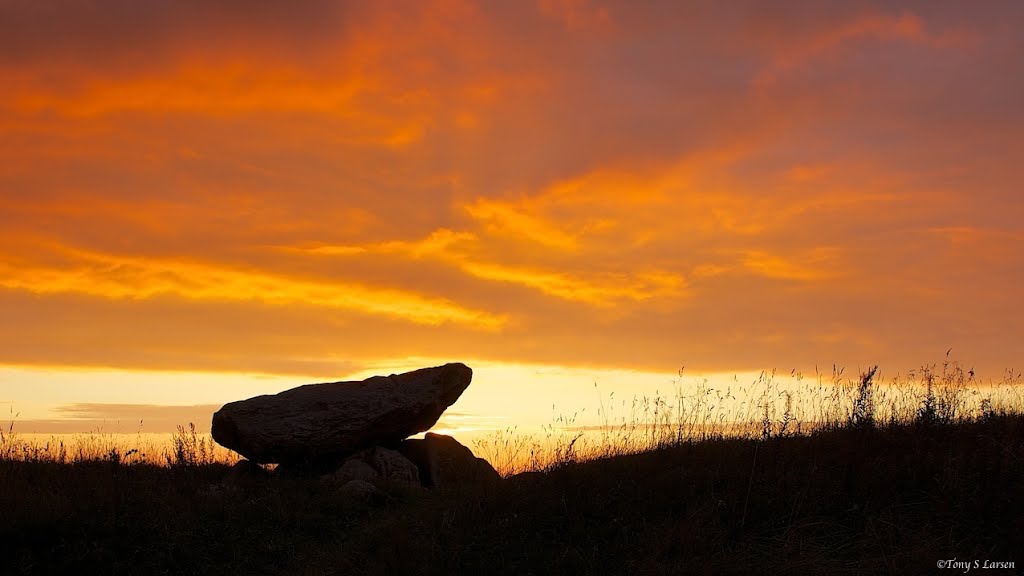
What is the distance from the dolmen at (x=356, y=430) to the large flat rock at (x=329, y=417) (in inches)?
0.8

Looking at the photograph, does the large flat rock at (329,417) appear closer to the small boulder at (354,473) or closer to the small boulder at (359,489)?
the small boulder at (354,473)

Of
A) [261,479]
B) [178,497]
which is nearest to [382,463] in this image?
[261,479]

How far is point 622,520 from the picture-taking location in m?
9.22

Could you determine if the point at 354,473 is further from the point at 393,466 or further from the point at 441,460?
the point at 441,460

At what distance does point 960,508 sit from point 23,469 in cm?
1516

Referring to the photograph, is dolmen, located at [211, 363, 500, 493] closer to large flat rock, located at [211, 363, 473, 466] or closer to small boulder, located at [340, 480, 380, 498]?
large flat rock, located at [211, 363, 473, 466]

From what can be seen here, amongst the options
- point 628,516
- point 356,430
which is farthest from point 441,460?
point 628,516

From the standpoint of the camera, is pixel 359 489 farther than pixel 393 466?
No

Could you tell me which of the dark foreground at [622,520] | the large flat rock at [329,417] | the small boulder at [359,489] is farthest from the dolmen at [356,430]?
the dark foreground at [622,520]

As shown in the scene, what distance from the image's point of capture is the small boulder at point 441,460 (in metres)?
15.5

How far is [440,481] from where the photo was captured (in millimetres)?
15375

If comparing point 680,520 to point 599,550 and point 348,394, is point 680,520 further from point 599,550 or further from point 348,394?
point 348,394

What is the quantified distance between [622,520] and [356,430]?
749 centimetres

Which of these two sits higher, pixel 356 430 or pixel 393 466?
pixel 356 430
